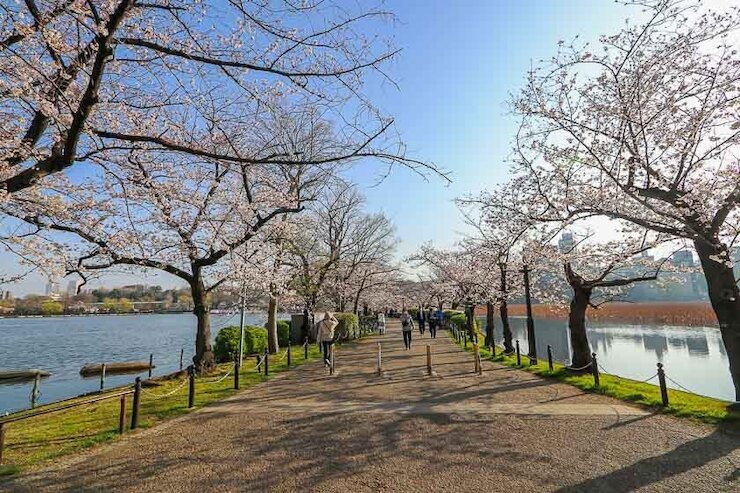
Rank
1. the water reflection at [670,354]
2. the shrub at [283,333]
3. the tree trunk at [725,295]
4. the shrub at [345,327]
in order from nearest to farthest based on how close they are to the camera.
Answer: the tree trunk at [725,295] → the water reflection at [670,354] → the shrub at [283,333] → the shrub at [345,327]

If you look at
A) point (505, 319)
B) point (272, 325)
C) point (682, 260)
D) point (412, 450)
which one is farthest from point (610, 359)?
point (412, 450)

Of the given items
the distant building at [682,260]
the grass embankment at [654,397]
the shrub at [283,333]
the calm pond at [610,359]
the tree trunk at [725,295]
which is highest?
the distant building at [682,260]

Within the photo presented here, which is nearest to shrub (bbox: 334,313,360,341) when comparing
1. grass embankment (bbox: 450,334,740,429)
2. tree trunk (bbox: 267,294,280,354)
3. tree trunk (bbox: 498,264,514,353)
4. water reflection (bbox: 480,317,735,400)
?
tree trunk (bbox: 267,294,280,354)

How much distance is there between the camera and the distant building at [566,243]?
1345cm

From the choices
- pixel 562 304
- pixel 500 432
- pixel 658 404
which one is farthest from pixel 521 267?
pixel 500 432

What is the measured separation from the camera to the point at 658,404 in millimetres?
8344

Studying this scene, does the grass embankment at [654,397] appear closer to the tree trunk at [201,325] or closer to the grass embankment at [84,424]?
the grass embankment at [84,424]

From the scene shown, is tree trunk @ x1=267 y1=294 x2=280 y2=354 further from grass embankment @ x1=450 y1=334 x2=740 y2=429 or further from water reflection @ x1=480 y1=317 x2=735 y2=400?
water reflection @ x1=480 y1=317 x2=735 y2=400

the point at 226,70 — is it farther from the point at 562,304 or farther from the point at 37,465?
the point at 562,304

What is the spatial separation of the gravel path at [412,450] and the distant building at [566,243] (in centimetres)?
538

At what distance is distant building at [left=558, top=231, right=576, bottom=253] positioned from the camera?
13445mm

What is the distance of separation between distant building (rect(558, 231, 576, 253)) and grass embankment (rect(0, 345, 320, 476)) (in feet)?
35.3

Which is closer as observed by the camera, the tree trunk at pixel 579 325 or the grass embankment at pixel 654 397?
the grass embankment at pixel 654 397

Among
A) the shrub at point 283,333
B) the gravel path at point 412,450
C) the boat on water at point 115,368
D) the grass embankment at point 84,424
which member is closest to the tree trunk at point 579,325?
the gravel path at point 412,450
